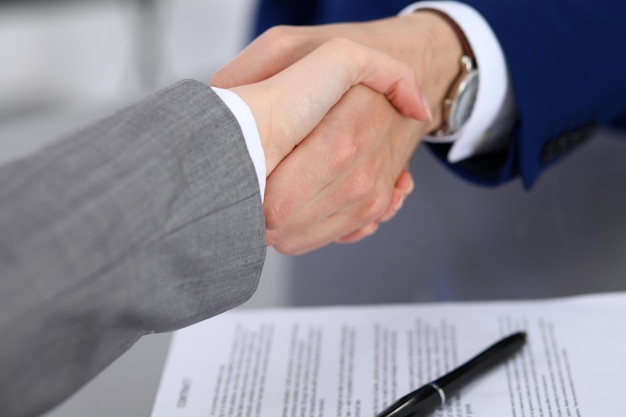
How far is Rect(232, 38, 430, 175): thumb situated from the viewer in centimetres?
51

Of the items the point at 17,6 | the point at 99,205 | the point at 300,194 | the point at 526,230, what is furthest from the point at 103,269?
the point at 17,6

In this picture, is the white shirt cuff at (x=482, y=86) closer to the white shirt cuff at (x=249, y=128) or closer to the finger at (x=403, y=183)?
the finger at (x=403, y=183)

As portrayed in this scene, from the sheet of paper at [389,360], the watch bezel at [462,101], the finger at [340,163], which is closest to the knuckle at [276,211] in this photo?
the finger at [340,163]

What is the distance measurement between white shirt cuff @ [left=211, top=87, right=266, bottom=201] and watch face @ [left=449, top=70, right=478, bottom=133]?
260 mm

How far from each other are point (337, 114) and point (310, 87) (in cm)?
4

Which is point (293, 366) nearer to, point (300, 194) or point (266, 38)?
point (300, 194)

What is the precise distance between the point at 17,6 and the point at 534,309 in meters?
2.09

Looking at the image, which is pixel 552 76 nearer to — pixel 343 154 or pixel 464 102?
pixel 464 102

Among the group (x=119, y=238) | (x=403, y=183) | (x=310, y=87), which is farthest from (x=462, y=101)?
(x=119, y=238)

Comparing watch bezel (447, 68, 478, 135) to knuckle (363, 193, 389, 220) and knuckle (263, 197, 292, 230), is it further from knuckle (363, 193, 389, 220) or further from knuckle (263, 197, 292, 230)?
knuckle (263, 197, 292, 230)

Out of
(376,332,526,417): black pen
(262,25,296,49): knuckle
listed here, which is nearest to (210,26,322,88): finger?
(262,25,296,49): knuckle

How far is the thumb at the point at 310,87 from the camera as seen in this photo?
511mm

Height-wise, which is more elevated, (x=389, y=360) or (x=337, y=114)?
(x=337, y=114)

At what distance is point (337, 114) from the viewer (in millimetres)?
570
